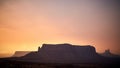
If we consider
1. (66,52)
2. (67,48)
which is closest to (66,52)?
(66,52)

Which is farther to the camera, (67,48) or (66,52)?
(67,48)

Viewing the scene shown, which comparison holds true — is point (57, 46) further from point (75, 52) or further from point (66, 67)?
point (66, 67)

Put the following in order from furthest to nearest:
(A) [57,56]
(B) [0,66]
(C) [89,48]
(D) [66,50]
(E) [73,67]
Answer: (C) [89,48]
(D) [66,50]
(A) [57,56]
(E) [73,67]
(B) [0,66]

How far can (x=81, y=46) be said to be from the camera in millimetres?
68750

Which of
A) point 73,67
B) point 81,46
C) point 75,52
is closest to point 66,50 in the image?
point 75,52

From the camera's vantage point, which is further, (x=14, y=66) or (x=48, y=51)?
(x=48, y=51)

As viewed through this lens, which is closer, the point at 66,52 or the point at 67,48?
the point at 66,52

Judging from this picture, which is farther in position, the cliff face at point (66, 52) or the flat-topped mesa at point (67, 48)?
the flat-topped mesa at point (67, 48)

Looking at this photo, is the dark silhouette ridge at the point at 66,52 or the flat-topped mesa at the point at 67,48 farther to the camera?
the flat-topped mesa at the point at 67,48

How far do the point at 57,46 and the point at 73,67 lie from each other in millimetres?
32421

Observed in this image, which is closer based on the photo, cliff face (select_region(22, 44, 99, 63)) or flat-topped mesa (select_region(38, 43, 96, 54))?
cliff face (select_region(22, 44, 99, 63))

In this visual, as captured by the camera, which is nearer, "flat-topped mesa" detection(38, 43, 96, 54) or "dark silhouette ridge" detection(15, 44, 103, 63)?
"dark silhouette ridge" detection(15, 44, 103, 63)

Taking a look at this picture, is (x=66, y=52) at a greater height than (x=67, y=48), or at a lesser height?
lesser

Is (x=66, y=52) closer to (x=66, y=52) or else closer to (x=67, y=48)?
(x=66, y=52)
